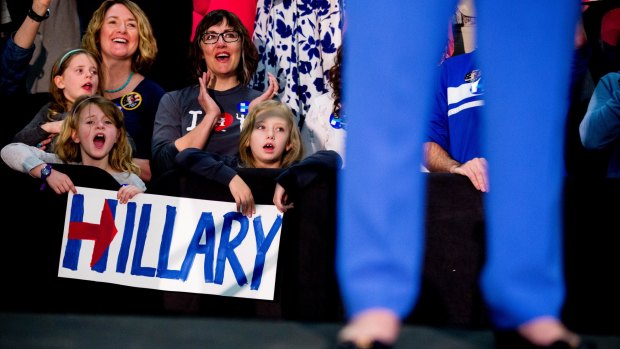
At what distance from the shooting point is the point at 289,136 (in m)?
3.11

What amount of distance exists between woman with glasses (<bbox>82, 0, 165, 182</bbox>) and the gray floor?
2.11 metres

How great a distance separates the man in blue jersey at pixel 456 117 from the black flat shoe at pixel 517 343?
5.64 feet

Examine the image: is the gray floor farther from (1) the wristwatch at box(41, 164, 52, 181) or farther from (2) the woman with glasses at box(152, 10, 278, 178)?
(2) the woman with glasses at box(152, 10, 278, 178)

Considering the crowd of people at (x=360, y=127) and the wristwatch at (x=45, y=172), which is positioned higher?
the crowd of people at (x=360, y=127)

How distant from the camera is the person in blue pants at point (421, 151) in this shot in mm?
1061

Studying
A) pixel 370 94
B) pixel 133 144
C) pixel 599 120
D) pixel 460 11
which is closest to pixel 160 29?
pixel 133 144

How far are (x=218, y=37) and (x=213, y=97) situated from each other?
0.29 metres

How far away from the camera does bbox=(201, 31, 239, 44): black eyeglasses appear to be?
366cm

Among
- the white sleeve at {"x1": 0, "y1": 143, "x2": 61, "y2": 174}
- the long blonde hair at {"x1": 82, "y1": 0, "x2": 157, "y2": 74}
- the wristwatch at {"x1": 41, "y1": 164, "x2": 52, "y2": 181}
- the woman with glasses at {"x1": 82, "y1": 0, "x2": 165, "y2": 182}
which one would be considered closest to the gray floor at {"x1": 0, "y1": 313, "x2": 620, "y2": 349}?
the wristwatch at {"x1": 41, "y1": 164, "x2": 52, "y2": 181}

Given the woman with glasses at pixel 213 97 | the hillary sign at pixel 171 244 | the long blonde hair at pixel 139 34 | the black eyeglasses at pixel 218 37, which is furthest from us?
the long blonde hair at pixel 139 34

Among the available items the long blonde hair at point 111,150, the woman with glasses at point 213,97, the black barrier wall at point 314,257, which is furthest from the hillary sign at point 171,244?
the woman with glasses at point 213,97

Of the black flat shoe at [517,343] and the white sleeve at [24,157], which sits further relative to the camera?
the white sleeve at [24,157]

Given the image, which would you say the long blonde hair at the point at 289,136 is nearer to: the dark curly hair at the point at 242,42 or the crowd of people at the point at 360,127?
the crowd of people at the point at 360,127

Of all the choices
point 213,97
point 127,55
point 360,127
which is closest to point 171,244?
point 213,97
